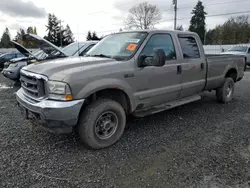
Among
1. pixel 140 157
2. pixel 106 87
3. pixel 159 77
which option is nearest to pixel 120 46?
pixel 159 77

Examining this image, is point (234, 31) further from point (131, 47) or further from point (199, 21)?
point (131, 47)

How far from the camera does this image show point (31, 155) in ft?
9.86

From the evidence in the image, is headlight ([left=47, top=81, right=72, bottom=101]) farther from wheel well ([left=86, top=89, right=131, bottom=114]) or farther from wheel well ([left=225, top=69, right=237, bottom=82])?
wheel well ([left=225, top=69, right=237, bottom=82])

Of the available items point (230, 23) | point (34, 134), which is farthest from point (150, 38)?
point (230, 23)

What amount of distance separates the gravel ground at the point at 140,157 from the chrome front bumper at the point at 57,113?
0.50 m

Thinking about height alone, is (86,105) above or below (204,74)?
below

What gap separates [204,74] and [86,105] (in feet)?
10.1

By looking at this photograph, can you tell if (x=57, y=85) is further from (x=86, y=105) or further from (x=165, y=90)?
(x=165, y=90)

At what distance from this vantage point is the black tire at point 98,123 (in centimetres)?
298

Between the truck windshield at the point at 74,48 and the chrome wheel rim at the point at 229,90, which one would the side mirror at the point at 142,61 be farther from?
the truck windshield at the point at 74,48

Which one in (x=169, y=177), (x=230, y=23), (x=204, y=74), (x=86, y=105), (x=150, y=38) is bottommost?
(x=169, y=177)

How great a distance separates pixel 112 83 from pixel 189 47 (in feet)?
7.75

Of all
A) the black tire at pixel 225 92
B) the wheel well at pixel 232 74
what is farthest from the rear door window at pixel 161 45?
the wheel well at pixel 232 74

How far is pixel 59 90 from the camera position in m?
2.73
